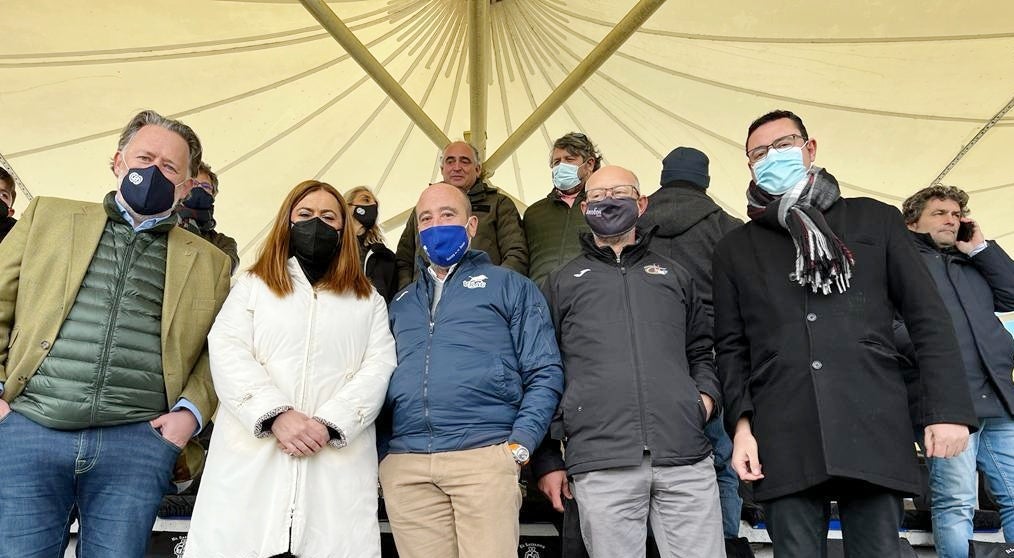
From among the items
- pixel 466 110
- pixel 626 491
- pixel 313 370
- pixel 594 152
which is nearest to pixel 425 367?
pixel 313 370

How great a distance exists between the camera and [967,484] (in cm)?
354

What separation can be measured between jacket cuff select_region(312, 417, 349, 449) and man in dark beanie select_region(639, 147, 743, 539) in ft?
5.23

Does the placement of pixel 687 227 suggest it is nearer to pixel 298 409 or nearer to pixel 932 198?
pixel 932 198

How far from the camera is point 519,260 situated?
420 cm

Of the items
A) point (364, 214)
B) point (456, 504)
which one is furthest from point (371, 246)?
point (456, 504)

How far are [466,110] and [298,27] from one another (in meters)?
2.49

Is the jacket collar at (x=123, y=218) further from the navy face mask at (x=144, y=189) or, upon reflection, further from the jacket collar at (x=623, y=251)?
the jacket collar at (x=623, y=251)

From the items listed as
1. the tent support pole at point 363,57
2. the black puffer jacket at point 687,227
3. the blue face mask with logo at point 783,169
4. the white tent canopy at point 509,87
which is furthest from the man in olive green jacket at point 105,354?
the white tent canopy at point 509,87

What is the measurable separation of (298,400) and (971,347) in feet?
10.6

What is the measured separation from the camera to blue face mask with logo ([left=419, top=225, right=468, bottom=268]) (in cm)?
307

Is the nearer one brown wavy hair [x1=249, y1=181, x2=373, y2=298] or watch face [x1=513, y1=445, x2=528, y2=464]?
watch face [x1=513, y1=445, x2=528, y2=464]

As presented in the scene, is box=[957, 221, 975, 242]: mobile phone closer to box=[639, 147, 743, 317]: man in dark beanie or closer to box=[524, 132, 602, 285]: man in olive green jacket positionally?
box=[639, 147, 743, 317]: man in dark beanie

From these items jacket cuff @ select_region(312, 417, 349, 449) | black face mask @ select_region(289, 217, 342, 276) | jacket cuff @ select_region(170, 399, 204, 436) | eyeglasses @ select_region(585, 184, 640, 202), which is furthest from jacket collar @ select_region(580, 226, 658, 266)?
jacket cuff @ select_region(170, 399, 204, 436)

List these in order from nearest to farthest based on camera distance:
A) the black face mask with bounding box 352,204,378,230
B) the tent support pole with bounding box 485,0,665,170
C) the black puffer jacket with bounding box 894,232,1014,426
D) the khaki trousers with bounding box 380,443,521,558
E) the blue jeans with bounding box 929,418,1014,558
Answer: the khaki trousers with bounding box 380,443,521,558 → the blue jeans with bounding box 929,418,1014,558 → the black puffer jacket with bounding box 894,232,1014,426 → the black face mask with bounding box 352,204,378,230 → the tent support pole with bounding box 485,0,665,170
